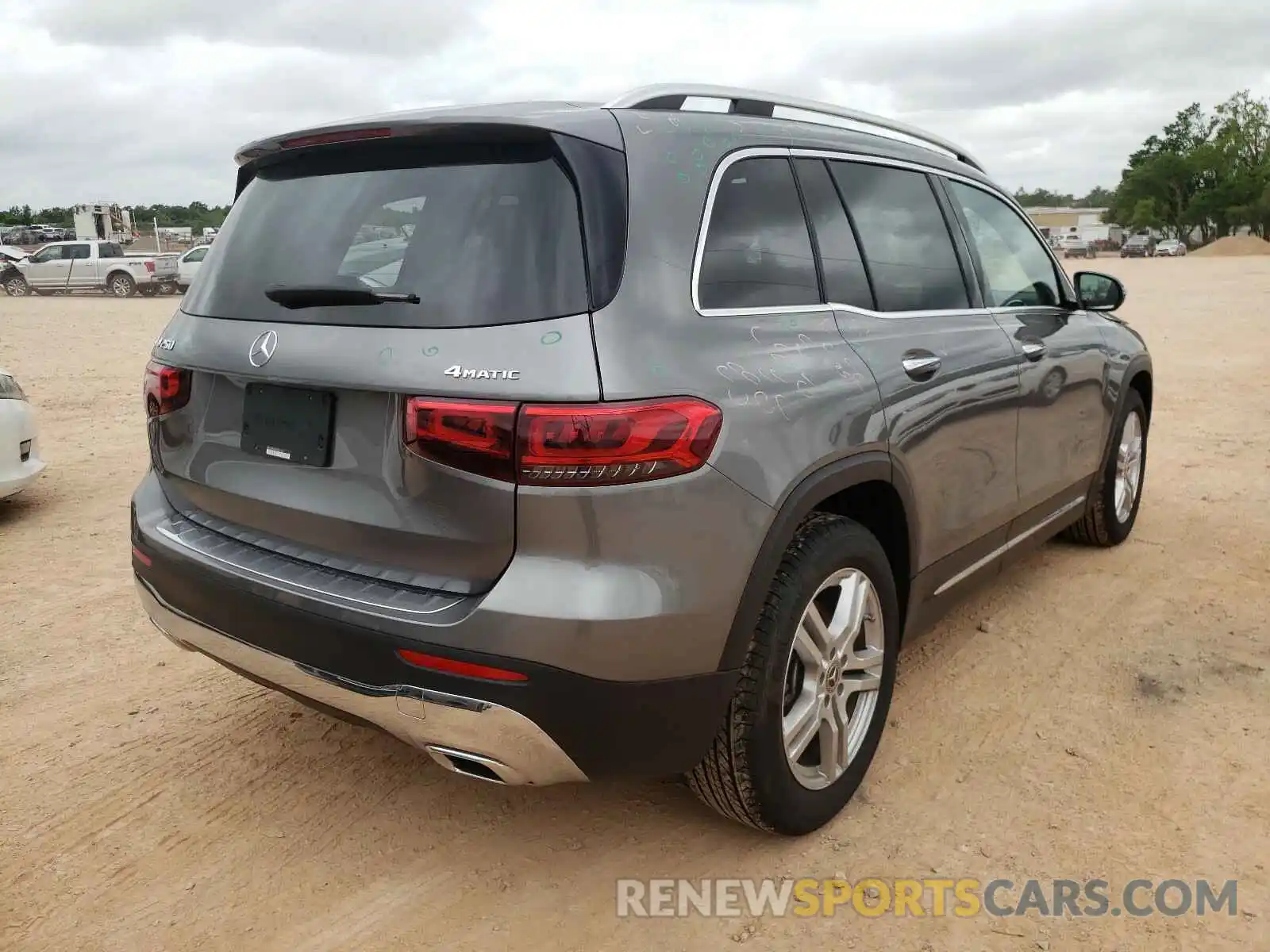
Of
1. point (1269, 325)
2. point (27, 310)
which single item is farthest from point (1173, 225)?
point (27, 310)

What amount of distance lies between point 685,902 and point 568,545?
1078 millimetres

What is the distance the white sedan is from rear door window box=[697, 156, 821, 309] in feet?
16.3

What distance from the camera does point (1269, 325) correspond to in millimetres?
16219

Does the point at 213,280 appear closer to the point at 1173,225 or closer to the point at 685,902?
the point at 685,902

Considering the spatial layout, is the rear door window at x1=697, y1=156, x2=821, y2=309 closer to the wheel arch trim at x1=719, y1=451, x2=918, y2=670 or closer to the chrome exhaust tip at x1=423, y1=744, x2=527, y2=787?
the wheel arch trim at x1=719, y1=451, x2=918, y2=670

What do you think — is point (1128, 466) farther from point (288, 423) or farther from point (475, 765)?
point (288, 423)

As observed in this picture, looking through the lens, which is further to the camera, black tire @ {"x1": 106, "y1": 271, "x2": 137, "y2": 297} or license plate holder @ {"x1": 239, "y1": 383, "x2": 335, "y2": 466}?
black tire @ {"x1": 106, "y1": 271, "x2": 137, "y2": 297}

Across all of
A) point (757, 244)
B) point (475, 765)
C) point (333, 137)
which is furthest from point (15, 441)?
point (757, 244)

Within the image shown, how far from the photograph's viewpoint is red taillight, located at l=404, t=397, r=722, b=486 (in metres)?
2.09

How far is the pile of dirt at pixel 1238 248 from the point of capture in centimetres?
6131

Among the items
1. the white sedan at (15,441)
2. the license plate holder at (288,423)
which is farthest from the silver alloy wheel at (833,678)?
the white sedan at (15,441)

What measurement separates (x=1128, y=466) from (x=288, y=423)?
14.3 ft

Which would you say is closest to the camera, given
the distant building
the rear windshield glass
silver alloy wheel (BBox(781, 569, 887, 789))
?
the rear windshield glass

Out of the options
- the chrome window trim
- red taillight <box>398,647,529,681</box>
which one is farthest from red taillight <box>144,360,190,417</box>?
the chrome window trim
